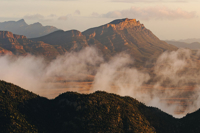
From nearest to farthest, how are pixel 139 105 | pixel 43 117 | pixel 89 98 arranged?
pixel 43 117, pixel 89 98, pixel 139 105

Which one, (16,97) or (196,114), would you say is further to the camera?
(196,114)

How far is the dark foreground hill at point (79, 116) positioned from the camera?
280 ft

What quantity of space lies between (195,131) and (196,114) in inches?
471

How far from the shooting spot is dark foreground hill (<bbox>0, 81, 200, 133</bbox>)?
8525cm

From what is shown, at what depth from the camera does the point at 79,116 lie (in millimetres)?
89750

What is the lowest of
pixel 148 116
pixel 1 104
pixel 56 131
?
pixel 56 131

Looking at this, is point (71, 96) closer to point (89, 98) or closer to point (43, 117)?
point (89, 98)

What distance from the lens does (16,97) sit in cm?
9744

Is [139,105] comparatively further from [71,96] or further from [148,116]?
[71,96]

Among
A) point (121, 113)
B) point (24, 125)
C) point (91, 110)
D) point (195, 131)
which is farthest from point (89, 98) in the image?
point (195, 131)

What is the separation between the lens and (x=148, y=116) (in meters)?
108

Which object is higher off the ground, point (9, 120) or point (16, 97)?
point (16, 97)

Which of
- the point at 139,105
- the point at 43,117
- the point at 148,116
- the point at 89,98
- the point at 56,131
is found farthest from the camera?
the point at 139,105

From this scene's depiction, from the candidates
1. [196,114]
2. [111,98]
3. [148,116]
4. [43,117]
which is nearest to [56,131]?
[43,117]
